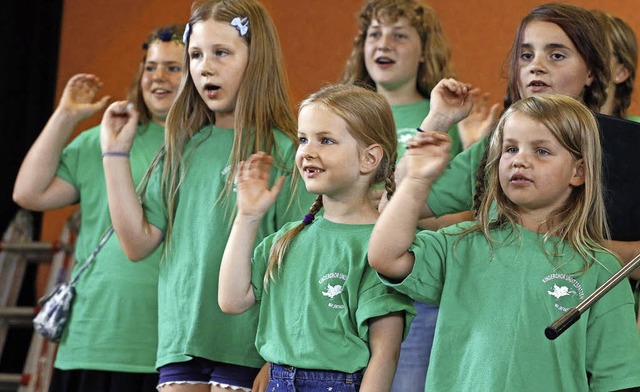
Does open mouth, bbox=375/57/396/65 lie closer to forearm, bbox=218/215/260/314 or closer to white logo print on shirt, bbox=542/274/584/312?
forearm, bbox=218/215/260/314

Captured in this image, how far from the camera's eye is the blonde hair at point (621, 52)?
3.13m

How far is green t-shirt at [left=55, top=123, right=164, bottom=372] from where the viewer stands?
11.2ft

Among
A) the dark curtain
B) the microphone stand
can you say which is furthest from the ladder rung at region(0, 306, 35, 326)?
the microphone stand

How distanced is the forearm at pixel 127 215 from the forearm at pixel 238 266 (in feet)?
1.46

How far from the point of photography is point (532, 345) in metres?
2.27

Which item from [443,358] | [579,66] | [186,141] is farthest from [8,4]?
[443,358]

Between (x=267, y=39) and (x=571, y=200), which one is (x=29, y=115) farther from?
(x=571, y=200)

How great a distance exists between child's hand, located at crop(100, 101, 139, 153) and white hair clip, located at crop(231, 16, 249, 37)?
377 millimetres

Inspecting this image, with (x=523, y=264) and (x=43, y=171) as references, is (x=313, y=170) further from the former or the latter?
(x=43, y=171)

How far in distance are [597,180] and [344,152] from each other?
0.56 meters

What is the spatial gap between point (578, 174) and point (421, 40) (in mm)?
1290

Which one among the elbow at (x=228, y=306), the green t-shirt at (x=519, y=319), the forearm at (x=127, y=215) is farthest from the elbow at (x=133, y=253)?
the green t-shirt at (x=519, y=319)

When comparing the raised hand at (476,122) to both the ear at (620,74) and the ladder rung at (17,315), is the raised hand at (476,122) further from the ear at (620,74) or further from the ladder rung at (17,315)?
the ladder rung at (17,315)

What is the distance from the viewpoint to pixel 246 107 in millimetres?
2945
